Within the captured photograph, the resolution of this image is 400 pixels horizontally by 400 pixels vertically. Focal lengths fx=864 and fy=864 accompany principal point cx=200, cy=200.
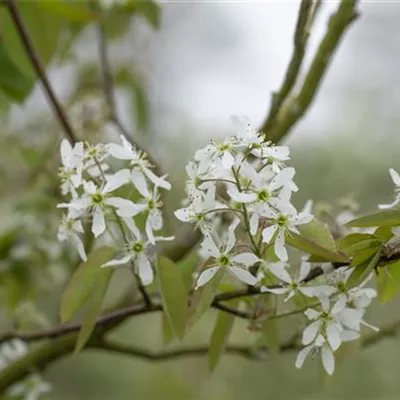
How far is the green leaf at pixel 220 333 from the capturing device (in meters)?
0.53

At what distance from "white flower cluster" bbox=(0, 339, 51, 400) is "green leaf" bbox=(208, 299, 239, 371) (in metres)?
0.30

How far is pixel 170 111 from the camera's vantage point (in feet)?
7.56

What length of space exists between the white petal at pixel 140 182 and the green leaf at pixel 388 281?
0.14 m

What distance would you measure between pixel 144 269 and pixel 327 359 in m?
0.12

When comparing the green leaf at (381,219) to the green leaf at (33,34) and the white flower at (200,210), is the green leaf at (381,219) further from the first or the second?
the green leaf at (33,34)

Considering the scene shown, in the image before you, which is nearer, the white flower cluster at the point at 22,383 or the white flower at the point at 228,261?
the white flower at the point at 228,261

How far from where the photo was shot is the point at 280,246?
1.50 ft

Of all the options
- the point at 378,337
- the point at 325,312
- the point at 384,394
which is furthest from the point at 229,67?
the point at 325,312

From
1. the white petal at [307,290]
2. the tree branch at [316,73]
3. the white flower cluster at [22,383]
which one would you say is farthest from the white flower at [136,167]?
the white flower cluster at [22,383]

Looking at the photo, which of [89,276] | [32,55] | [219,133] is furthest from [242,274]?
[219,133]

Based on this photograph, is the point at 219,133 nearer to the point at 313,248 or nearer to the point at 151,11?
the point at 151,11

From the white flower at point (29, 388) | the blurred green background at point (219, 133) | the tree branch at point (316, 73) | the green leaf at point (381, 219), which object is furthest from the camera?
the blurred green background at point (219, 133)

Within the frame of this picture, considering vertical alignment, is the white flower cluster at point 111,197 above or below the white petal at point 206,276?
Result: above

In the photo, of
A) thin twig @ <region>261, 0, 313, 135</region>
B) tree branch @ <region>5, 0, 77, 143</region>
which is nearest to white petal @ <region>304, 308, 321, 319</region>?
thin twig @ <region>261, 0, 313, 135</region>
